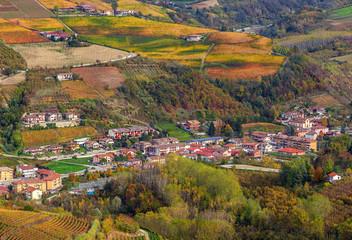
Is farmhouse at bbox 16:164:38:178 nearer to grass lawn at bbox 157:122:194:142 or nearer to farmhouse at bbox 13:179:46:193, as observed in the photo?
farmhouse at bbox 13:179:46:193

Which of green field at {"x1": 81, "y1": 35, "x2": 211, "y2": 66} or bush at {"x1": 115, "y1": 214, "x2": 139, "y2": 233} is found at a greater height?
bush at {"x1": 115, "y1": 214, "x2": 139, "y2": 233}

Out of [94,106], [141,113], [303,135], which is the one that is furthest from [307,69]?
[94,106]

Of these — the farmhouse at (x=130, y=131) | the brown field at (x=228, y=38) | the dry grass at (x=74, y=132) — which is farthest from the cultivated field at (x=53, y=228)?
the brown field at (x=228, y=38)

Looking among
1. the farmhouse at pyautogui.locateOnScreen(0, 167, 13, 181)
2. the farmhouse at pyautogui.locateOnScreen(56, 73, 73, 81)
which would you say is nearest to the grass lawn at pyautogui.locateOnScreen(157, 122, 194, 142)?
the farmhouse at pyautogui.locateOnScreen(56, 73, 73, 81)

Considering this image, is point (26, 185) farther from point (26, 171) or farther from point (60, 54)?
point (60, 54)

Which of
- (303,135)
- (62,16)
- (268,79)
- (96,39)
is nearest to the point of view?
(303,135)

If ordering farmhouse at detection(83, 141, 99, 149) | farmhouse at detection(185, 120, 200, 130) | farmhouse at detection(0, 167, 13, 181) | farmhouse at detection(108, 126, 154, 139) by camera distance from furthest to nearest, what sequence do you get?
farmhouse at detection(185, 120, 200, 130)
farmhouse at detection(108, 126, 154, 139)
farmhouse at detection(83, 141, 99, 149)
farmhouse at detection(0, 167, 13, 181)

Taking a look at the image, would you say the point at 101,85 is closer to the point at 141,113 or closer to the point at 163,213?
the point at 141,113

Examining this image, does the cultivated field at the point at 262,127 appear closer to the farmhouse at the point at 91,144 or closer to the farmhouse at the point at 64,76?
the farmhouse at the point at 91,144
